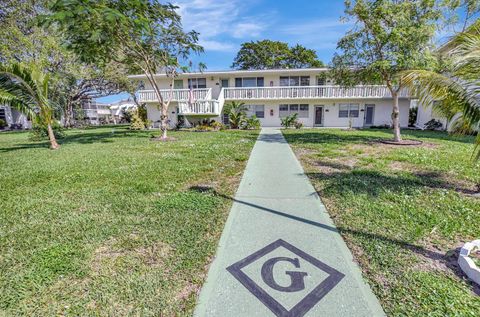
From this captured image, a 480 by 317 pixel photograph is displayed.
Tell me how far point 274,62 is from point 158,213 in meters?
37.4

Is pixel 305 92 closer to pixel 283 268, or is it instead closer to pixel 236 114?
pixel 236 114

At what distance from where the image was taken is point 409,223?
353cm

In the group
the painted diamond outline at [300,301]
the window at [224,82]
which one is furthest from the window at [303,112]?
the painted diamond outline at [300,301]

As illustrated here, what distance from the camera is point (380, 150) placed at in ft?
31.4

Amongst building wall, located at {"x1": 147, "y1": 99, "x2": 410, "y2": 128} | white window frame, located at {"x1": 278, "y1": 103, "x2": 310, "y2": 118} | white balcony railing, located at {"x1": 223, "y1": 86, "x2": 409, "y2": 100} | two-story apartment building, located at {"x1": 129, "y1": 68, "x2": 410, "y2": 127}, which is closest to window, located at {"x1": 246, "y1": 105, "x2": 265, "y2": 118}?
two-story apartment building, located at {"x1": 129, "y1": 68, "x2": 410, "y2": 127}

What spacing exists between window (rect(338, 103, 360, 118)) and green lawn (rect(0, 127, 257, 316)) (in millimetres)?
18692

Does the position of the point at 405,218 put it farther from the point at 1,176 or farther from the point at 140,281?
the point at 1,176

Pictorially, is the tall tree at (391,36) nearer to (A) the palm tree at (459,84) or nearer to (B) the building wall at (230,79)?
(A) the palm tree at (459,84)

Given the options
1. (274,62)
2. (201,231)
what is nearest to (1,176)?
(201,231)

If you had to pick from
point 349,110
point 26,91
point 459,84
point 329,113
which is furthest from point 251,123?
point 459,84

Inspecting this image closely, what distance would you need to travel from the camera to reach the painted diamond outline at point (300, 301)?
2.10 metres

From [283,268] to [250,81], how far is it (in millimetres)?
21510

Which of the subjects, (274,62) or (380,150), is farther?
(274,62)

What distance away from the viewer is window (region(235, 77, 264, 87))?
22.4m
